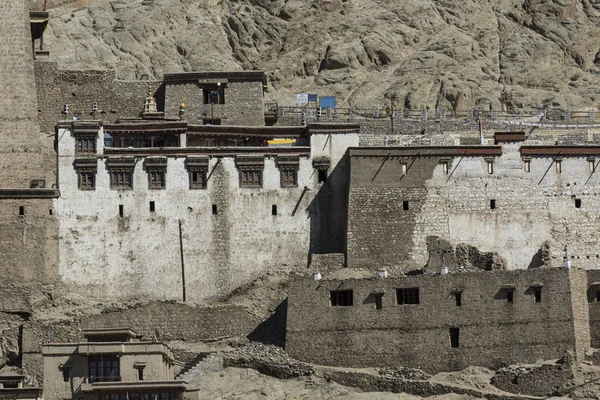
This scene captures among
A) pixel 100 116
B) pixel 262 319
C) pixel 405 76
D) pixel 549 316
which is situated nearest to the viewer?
pixel 549 316

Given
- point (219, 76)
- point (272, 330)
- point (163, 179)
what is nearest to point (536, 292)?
point (272, 330)

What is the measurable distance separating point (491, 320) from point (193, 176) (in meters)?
17.8

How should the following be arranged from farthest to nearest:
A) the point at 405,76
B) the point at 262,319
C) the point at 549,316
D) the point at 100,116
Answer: the point at 405,76
the point at 100,116
the point at 262,319
the point at 549,316

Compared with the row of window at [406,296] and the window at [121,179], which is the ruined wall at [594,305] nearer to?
the row of window at [406,296]

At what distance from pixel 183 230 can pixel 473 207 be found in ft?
45.2

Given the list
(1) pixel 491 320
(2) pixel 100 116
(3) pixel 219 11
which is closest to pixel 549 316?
(1) pixel 491 320

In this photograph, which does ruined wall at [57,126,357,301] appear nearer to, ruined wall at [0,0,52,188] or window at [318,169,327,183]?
window at [318,169,327,183]

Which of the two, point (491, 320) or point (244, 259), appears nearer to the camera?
point (491, 320)

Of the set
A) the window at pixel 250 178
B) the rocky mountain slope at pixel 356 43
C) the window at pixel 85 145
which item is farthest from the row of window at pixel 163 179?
the rocky mountain slope at pixel 356 43

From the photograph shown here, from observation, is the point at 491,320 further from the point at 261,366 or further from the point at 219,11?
the point at 219,11

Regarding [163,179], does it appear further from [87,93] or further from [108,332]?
[108,332]

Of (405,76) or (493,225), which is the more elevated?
(405,76)

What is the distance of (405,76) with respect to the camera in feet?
367

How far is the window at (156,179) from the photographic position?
93.5m
